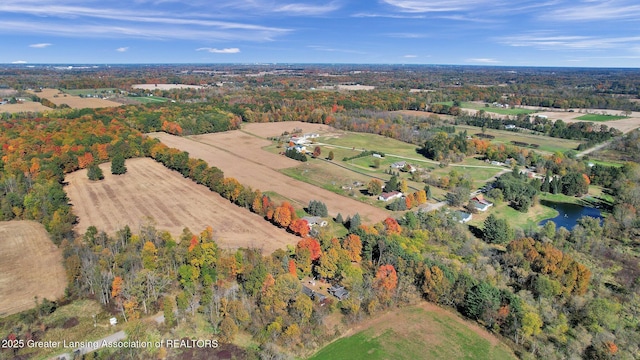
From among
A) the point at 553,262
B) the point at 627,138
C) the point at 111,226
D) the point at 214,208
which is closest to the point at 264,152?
the point at 214,208

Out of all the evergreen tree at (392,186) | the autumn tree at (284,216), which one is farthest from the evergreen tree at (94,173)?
the evergreen tree at (392,186)

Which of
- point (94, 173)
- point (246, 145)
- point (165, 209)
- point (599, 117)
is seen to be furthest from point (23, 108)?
point (599, 117)

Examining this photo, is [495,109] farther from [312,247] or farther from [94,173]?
[94,173]

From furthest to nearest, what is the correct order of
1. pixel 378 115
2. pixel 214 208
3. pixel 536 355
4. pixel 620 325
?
pixel 378 115, pixel 214 208, pixel 620 325, pixel 536 355

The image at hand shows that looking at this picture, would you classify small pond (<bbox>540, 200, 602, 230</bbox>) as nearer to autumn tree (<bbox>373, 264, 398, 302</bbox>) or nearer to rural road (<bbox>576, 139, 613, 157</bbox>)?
autumn tree (<bbox>373, 264, 398, 302</bbox>)

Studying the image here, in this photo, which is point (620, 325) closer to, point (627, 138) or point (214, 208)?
point (214, 208)

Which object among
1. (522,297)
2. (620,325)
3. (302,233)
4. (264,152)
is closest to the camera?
(620,325)
